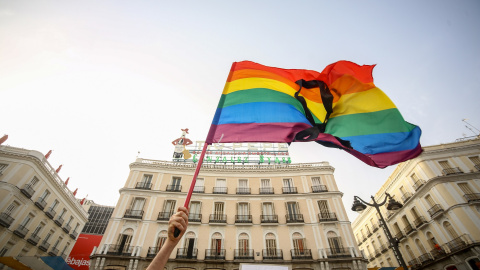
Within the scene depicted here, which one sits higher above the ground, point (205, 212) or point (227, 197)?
point (227, 197)

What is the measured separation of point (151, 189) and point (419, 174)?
102 feet

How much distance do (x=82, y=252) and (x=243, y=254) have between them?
27884 mm

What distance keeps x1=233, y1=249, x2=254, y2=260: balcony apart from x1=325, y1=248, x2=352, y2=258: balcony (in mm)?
7149

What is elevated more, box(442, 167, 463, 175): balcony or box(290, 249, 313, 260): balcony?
box(442, 167, 463, 175): balcony

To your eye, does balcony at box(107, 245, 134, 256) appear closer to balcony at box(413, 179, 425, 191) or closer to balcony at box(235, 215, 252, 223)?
balcony at box(235, 215, 252, 223)

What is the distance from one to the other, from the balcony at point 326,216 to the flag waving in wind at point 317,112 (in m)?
19.9

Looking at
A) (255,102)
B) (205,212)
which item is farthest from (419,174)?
(255,102)

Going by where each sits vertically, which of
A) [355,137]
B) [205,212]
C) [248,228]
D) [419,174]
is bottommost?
[355,137]

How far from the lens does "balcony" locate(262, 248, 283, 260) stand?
20734 mm

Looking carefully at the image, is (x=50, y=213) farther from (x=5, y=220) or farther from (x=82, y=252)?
(x=82, y=252)

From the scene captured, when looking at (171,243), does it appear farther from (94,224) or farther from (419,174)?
(94,224)

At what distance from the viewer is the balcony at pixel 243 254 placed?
2071 cm

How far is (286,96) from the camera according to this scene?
620 centimetres

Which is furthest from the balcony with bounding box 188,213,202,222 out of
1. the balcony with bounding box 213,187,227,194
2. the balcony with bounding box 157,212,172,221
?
the balcony with bounding box 213,187,227,194
